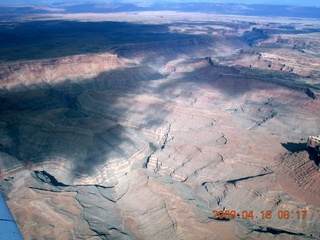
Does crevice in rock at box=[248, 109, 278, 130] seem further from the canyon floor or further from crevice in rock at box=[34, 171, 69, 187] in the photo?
crevice in rock at box=[34, 171, 69, 187]

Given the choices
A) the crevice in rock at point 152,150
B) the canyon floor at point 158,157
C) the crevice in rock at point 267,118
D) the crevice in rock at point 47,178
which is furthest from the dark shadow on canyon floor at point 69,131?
the crevice in rock at point 267,118

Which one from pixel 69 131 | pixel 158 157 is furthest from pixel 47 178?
pixel 158 157

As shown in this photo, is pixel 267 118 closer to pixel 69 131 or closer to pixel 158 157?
pixel 158 157

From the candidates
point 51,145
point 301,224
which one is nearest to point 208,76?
point 51,145
